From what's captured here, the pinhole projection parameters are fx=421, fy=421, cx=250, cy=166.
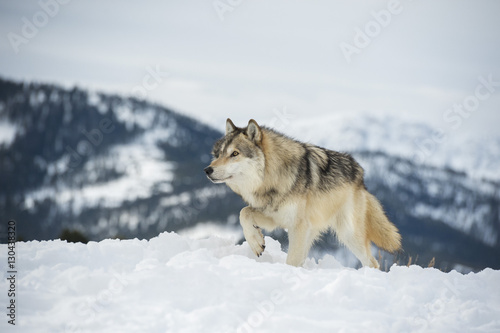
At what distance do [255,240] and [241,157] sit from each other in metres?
1.57

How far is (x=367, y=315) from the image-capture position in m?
5.07

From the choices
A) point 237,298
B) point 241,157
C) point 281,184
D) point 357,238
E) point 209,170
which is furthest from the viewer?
point 357,238

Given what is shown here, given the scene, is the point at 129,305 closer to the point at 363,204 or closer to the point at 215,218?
the point at 363,204

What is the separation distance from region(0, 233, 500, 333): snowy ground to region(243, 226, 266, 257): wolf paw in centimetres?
128

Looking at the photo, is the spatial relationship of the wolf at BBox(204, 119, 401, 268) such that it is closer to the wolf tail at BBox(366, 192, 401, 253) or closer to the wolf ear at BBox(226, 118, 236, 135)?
the wolf ear at BBox(226, 118, 236, 135)

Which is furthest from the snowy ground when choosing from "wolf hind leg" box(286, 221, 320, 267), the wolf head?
the wolf head

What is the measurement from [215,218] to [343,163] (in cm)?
16382

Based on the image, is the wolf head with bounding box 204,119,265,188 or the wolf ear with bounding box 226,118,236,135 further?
the wolf ear with bounding box 226,118,236,135

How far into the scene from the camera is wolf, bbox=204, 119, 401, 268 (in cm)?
770

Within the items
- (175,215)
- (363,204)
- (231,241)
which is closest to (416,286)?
(363,204)

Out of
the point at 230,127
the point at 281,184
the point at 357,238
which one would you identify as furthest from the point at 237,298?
the point at 357,238

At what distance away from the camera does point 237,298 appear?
5348mm

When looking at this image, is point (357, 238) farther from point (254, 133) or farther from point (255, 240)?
point (254, 133)

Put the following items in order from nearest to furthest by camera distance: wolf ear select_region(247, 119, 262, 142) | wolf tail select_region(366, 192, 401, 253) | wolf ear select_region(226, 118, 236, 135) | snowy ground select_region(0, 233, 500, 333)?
snowy ground select_region(0, 233, 500, 333) → wolf ear select_region(247, 119, 262, 142) → wolf ear select_region(226, 118, 236, 135) → wolf tail select_region(366, 192, 401, 253)
